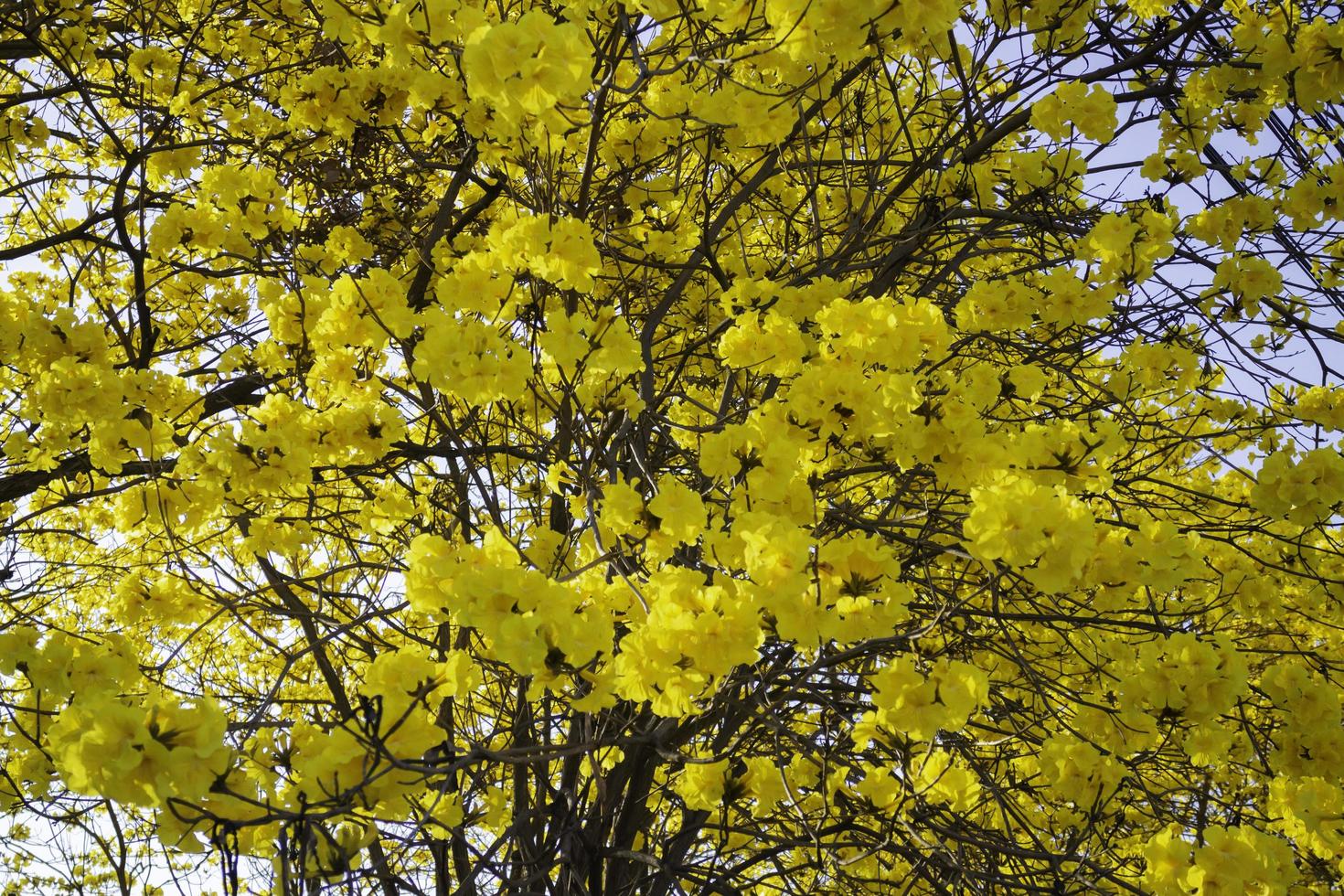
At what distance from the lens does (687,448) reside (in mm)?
3646

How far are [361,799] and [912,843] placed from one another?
6.36ft

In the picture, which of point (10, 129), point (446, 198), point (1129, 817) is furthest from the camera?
point (1129, 817)

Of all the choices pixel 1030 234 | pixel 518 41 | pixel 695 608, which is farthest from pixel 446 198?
pixel 695 608

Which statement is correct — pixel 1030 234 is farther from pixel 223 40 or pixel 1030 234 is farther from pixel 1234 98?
pixel 223 40

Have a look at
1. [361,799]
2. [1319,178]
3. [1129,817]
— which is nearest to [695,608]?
[361,799]

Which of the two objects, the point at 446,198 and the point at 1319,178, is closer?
the point at 1319,178

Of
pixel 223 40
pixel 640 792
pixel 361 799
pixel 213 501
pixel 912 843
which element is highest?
pixel 223 40

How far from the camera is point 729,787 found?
8.87 ft

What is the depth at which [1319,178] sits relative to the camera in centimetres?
346

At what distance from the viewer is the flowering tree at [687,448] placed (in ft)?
6.64

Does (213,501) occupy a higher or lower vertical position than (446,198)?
lower

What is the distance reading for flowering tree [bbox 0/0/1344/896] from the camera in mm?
2025

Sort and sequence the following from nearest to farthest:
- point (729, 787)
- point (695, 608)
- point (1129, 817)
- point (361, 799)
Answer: point (361, 799)
point (695, 608)
point (729, 787)
point (1129, 817)

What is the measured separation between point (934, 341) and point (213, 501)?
2.24m
